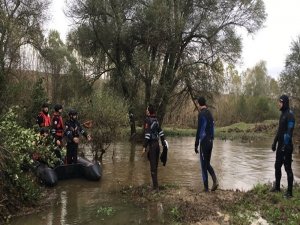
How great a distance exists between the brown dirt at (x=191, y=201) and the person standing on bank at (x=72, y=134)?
2713mm

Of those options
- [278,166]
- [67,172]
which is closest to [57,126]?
[67,172]

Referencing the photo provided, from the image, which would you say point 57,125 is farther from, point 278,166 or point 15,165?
point 278,166

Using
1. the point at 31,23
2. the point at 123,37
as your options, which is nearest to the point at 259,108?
the point at 123,37

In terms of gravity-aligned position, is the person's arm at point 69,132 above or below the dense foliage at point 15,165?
above

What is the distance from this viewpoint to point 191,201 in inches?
343

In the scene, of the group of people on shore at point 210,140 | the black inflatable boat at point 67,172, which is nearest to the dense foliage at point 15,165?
the black inflatable boat at point 67,172

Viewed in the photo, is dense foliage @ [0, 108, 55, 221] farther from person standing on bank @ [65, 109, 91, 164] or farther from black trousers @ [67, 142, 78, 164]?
black trousers @ [67, 142, 78, 164]

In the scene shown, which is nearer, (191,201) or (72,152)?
(191,201)

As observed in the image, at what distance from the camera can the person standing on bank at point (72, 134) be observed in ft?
39.7

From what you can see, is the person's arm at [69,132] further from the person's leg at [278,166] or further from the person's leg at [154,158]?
the person's leg at [278,166]

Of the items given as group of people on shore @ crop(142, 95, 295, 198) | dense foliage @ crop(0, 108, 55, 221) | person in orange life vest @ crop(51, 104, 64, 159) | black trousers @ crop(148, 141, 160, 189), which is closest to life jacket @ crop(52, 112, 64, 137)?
person in orange life vest @ crop(51, 104, 64, 159)

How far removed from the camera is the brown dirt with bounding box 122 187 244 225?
7680 mm

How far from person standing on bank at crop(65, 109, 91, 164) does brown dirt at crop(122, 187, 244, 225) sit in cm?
271

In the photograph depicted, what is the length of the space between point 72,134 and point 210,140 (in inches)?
Answer: 179
